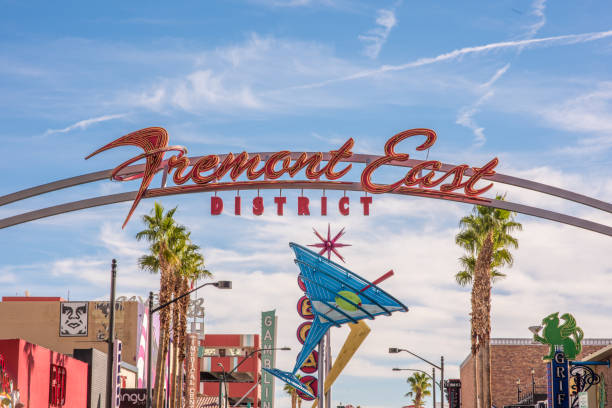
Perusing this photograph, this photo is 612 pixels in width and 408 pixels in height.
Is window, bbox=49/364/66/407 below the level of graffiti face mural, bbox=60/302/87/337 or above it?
below

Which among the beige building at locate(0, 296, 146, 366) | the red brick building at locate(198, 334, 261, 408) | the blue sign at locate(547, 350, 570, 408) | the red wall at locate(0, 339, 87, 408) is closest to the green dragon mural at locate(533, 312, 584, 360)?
the blue sign at locate(547, 350, 570, 408)

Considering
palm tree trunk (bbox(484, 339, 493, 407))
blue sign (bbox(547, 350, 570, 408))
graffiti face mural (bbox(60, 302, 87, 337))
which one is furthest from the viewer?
graffiti face mural (bbox(60, 302, 87, 337))

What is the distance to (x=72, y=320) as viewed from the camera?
66500mm

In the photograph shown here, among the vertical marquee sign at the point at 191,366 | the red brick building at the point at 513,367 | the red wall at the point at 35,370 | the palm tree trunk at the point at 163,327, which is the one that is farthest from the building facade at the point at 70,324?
the red wall at the point at 35,370

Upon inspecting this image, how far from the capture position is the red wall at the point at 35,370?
25625 mm

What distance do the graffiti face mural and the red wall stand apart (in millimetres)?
32903

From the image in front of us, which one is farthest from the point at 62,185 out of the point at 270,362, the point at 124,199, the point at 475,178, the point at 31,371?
the point at 270,362

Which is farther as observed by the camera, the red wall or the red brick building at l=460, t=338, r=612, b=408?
the red brick building at l=460, t=338, r=612, b=408

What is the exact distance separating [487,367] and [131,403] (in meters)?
20.4

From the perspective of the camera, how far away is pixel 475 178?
1215 inches

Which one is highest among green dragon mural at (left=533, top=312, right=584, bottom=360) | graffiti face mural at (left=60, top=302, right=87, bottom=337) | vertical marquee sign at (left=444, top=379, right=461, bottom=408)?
graffiti face mural at (left=60, top=302, right=87, bottom=337)

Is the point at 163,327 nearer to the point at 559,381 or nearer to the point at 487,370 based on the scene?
the point at 487,370

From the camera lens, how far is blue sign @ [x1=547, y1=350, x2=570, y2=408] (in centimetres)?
3522

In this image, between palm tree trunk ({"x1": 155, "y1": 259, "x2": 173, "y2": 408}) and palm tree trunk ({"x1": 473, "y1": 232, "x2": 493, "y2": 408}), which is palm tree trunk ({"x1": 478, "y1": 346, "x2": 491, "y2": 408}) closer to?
palm tree trunk ({"x1": 473, "y1": 232, "x2": 493, "y2": 408})
